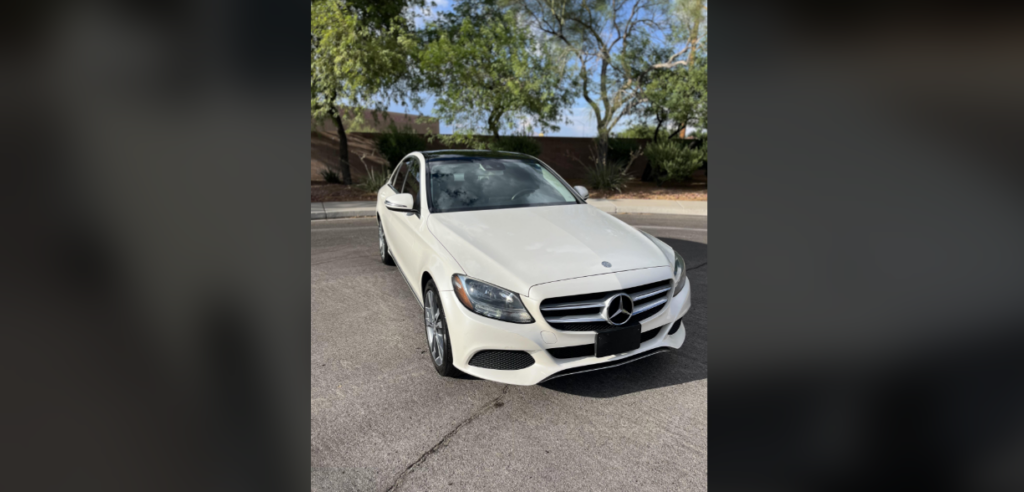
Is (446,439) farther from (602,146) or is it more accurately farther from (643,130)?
(643,130)

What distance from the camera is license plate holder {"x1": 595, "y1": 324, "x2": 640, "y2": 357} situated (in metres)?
2.99

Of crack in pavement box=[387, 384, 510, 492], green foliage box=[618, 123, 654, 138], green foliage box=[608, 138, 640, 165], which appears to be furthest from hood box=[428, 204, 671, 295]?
green foliage box=[618, 123, 654, 138]

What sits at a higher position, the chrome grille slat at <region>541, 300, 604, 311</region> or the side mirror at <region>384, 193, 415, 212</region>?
the side mirror at <region>384, 193, 415, 212</region>

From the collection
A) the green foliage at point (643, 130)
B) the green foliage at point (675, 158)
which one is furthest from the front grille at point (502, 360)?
the green foliage at point (643, 130)

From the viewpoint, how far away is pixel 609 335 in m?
2.99

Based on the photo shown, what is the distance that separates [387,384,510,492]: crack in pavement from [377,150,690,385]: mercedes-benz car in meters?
0.18

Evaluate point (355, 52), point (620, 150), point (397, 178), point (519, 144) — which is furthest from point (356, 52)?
point (620, 150)

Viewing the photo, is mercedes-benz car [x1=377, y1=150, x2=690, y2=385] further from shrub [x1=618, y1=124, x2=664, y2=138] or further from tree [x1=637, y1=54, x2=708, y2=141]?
shrub [x1=618, y1=124, x2=664, y2=138]

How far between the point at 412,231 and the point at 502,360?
165 centimetres

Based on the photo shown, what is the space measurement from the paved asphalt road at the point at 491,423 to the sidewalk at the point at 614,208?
744 centimetres
